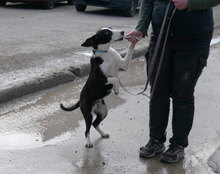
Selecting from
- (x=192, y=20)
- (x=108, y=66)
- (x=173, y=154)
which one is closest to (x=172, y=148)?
(x=173, y=154)

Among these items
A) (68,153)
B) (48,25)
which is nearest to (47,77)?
(68,153)

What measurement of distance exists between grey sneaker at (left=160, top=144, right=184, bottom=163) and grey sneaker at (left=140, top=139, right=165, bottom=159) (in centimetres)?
11

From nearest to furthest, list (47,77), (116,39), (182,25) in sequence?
(182,25) → (116,39) → (47,77)

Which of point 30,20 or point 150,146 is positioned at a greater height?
point 150,146

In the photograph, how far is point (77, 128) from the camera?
173 inches

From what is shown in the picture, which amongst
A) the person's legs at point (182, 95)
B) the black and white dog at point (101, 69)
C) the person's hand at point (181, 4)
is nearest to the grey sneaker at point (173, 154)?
the person's legs at point (182, 95)

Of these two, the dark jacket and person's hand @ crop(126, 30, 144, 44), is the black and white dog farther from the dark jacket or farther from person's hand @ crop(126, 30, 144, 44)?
the dark jacket

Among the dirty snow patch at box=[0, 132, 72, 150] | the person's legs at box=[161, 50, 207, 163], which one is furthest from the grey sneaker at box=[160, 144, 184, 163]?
the dirty snow patch at box=[0, 132, 72, 150]

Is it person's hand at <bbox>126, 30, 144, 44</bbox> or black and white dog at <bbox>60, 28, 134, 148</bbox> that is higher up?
person's hand at <bbox>126, 30, 144, 44</bbox>

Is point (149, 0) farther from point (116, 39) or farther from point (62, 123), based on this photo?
point (62, 123)

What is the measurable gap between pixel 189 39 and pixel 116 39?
80cm

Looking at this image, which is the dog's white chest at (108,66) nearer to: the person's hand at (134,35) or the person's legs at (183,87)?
the person's hand at (134,35)

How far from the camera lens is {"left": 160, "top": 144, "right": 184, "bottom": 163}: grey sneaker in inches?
145

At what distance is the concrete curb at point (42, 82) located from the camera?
5.12 m
